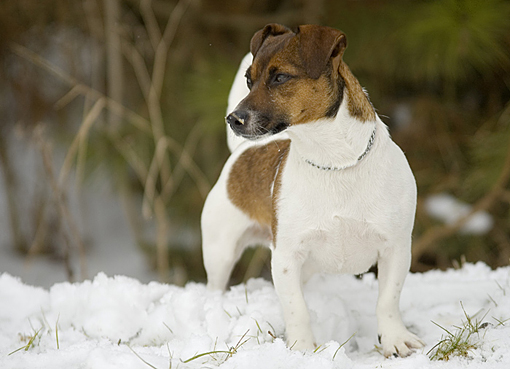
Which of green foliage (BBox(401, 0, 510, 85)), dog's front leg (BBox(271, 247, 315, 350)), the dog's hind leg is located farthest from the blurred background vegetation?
dog's front leg (BBox(271, 247, 315, 350))

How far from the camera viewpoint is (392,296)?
8.01 ft

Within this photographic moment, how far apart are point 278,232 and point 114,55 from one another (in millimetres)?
4492

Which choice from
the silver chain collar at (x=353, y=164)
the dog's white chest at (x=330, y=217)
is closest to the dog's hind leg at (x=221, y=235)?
the dog's white chest at (x=330, y=217)

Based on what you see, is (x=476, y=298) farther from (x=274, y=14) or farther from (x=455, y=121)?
(x=274, y=14)

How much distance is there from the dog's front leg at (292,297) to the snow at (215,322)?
0.08 metres

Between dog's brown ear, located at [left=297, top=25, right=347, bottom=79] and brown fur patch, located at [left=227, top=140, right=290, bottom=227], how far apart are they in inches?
21.4

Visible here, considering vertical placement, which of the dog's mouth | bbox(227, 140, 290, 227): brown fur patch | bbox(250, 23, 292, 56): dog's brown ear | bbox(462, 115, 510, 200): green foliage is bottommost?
bbox(462, 115, 510, 200): green foliage

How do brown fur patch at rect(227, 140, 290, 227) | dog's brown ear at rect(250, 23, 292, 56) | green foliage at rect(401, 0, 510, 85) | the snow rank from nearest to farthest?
the snow → dog's brown ear at rect(250, 23, 292, 56) → brown fur patch at rect(227, 140, 290, 227) → green foliage at rect(401, 0, 510, 85)

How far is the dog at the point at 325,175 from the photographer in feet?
7.20

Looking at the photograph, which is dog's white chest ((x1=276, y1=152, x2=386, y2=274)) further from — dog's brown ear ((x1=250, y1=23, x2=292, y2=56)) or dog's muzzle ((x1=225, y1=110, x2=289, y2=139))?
dog's brown ear ((x1=250, y1=23, x2=292, y2=56))

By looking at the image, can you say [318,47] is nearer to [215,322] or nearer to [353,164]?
[353,164]

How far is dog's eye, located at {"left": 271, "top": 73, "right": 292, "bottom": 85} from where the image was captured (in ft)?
7.20

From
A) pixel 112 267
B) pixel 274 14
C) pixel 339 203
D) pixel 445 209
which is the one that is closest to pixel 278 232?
pixel 339 203

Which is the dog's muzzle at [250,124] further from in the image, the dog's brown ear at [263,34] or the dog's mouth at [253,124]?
the dog's brown ear at [263,34]
